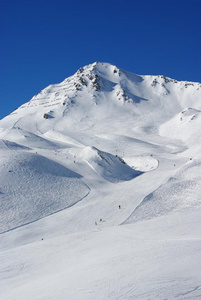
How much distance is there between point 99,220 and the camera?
29.8 m

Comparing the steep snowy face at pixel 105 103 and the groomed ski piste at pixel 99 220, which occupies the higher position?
the steep snowy face at pixel 105 103

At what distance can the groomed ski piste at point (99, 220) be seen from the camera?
13.8m

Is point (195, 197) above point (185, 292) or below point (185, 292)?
above

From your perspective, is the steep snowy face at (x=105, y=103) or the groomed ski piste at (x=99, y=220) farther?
the steep snowy face at (x=105, y=103)

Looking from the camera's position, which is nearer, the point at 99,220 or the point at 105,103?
the point at 99,220

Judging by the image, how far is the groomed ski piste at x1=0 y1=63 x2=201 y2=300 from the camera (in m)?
13.8

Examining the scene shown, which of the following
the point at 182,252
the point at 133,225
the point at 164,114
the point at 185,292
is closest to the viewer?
the point at 185,292

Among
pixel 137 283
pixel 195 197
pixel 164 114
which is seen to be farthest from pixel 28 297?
pixel 164 114

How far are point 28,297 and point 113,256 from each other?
616cm

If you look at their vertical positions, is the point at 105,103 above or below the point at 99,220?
above

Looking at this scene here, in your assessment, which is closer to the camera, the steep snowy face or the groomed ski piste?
the groomed ski piste

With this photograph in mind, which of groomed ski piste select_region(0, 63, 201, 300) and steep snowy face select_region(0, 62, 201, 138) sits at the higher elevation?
steep snowy face select_region(0, 62, 201, 138)

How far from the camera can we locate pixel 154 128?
9825 centimetres

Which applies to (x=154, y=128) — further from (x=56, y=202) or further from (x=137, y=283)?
(x=137, y=283)
